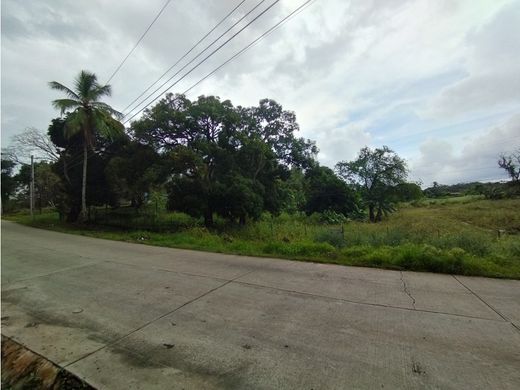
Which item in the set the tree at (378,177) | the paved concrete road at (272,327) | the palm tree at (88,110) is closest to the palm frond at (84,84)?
the palm tree at (88,110)

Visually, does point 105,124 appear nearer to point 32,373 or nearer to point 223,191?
point 223,191

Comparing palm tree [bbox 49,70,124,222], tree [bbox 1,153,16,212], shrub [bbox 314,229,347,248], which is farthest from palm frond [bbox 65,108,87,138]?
tree [bbox 1,153,16,212]

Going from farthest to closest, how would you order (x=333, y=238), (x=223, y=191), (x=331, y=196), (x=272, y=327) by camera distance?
(x=331, y=196)
(x=223, y=191)
(x=333, y=238)
(x=272, y=327)

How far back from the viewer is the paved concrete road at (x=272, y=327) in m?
2.71

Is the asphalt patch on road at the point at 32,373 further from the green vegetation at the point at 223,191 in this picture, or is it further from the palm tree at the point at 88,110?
the palm tree at the point at 88,110

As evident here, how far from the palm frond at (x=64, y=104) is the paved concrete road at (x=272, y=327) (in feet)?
48.1

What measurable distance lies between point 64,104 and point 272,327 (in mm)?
19921

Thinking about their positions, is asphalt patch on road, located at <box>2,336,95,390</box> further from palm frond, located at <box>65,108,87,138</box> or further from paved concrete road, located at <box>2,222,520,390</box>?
palm frond, located at <box>65,108,87,138</box>

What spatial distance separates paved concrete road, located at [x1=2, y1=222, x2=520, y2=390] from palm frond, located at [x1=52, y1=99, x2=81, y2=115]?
14.7 meters

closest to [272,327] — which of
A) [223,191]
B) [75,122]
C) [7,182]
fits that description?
[223,191]

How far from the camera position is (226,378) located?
2.69 m

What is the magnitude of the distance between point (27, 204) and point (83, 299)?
51585 millimetres

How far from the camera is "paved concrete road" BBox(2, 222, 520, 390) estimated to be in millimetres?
2707

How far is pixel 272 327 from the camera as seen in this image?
3.68 m
